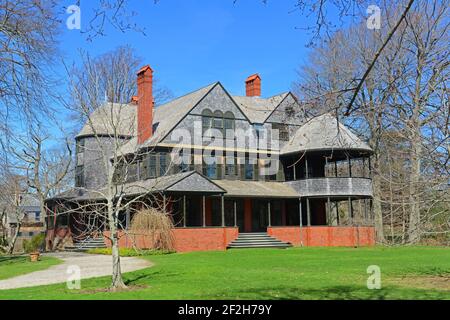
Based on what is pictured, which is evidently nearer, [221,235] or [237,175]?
[221,235]

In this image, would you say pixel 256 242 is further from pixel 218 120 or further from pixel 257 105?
pixel 257 105

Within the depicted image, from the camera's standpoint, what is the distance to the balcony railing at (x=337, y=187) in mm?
32312

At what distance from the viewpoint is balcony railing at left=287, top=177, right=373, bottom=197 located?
106ft

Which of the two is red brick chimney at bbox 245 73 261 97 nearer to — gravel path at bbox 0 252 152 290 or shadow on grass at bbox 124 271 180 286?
gravel path at bbox 0 252 152 290

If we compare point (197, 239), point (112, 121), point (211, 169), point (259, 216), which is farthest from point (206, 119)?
point (112, 121)

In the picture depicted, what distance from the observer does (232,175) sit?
33.6 m

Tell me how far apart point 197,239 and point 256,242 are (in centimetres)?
383

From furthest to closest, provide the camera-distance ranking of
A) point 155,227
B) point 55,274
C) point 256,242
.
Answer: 1. point 256,242
2. point 155,227
3. point 55,274

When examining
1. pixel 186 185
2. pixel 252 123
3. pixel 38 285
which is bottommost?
pixel 38 285

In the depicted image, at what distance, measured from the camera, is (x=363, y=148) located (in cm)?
3158

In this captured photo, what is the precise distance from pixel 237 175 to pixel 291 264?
15313mm
